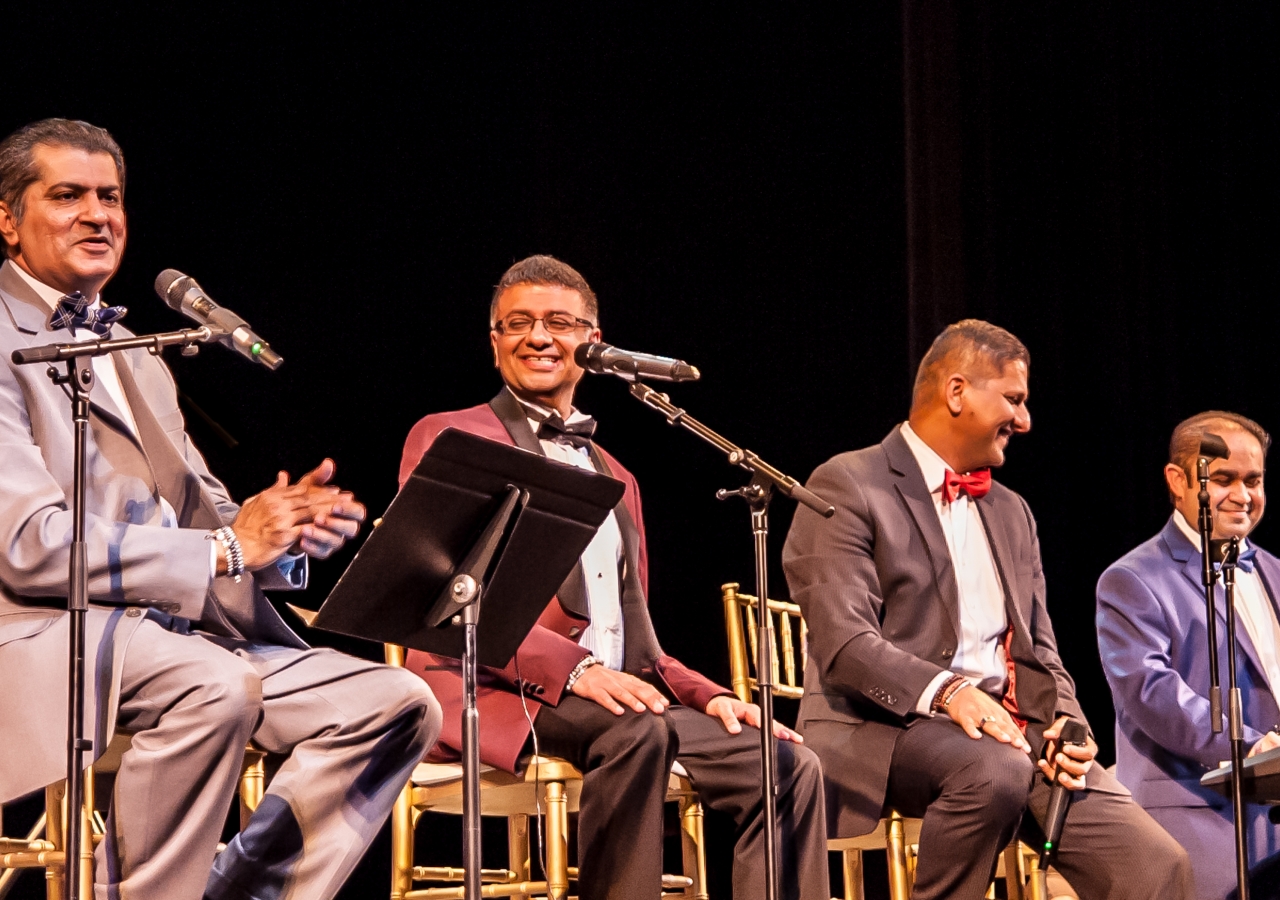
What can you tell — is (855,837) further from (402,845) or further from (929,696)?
(402,845)

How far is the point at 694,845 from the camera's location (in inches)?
139

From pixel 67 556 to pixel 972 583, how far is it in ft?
6.80

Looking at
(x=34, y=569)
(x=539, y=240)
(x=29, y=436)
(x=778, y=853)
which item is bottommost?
(x=778, y=853)

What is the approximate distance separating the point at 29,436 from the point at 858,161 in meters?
3.62

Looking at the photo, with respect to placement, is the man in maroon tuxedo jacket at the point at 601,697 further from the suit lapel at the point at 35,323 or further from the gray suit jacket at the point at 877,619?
the suit lapel at the point at 35,323

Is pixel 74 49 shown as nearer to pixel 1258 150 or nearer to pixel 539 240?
pixel 539 240

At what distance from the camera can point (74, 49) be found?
14.5 feet

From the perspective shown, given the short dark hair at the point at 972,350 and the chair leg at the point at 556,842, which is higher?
the short dark hair at the point at 972,350

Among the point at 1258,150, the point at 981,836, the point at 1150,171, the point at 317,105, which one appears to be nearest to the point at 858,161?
the point at 1150,171

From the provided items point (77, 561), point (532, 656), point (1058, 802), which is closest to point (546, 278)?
point (532, 656)

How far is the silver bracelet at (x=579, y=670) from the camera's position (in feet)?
10.9

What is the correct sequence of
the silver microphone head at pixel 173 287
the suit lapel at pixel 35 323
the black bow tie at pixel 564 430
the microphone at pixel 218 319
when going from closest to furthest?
the microphone at pixel 218 319 < the silver microphone head at pixel 173 287 < the suit lapel at pixel 35 323 < the black bow tie at pixel 564 430

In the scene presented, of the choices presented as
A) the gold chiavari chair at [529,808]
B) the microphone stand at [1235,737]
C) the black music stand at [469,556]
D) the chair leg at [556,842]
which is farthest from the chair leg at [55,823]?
the microphone stand at [1235,737]

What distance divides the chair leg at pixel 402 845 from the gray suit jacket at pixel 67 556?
546mm
